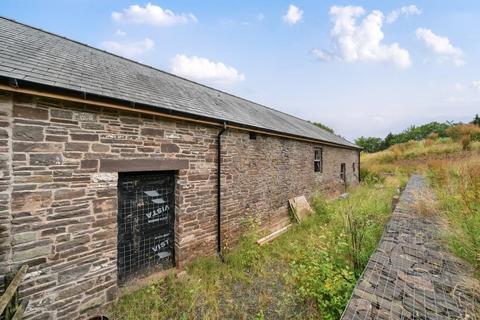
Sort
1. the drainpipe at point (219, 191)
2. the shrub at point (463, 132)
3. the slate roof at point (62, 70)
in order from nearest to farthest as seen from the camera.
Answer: the slate roof at point (62, 70)
the drainpipe at point (219, 191)
the shrub at point (463, 132)

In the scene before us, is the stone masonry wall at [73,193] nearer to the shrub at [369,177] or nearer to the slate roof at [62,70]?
the slate roof at [62,70]

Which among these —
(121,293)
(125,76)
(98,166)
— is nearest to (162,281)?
(121,293)

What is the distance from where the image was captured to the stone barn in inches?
127

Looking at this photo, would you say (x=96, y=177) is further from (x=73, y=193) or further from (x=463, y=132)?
(x=463, y=132)

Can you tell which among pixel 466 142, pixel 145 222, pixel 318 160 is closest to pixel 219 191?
pixel 145 222

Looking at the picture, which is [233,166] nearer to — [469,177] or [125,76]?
[125,76]

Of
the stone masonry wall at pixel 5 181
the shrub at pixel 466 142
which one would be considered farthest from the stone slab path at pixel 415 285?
the shrub at pixel 466 142

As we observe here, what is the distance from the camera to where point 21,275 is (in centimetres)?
300

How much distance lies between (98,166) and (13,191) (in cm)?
110

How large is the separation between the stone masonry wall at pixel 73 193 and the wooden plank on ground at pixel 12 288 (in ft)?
0.65

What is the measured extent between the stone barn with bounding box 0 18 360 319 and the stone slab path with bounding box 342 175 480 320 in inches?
149

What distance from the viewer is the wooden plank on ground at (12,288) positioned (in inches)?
99.7

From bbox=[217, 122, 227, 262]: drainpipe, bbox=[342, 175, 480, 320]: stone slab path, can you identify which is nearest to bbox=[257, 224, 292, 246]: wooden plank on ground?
bbox=[217, 122, 227, 262]: drainpipe

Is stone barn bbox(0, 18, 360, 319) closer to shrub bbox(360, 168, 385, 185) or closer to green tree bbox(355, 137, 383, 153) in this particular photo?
shrub bbox(360, 168, 385, 185)
